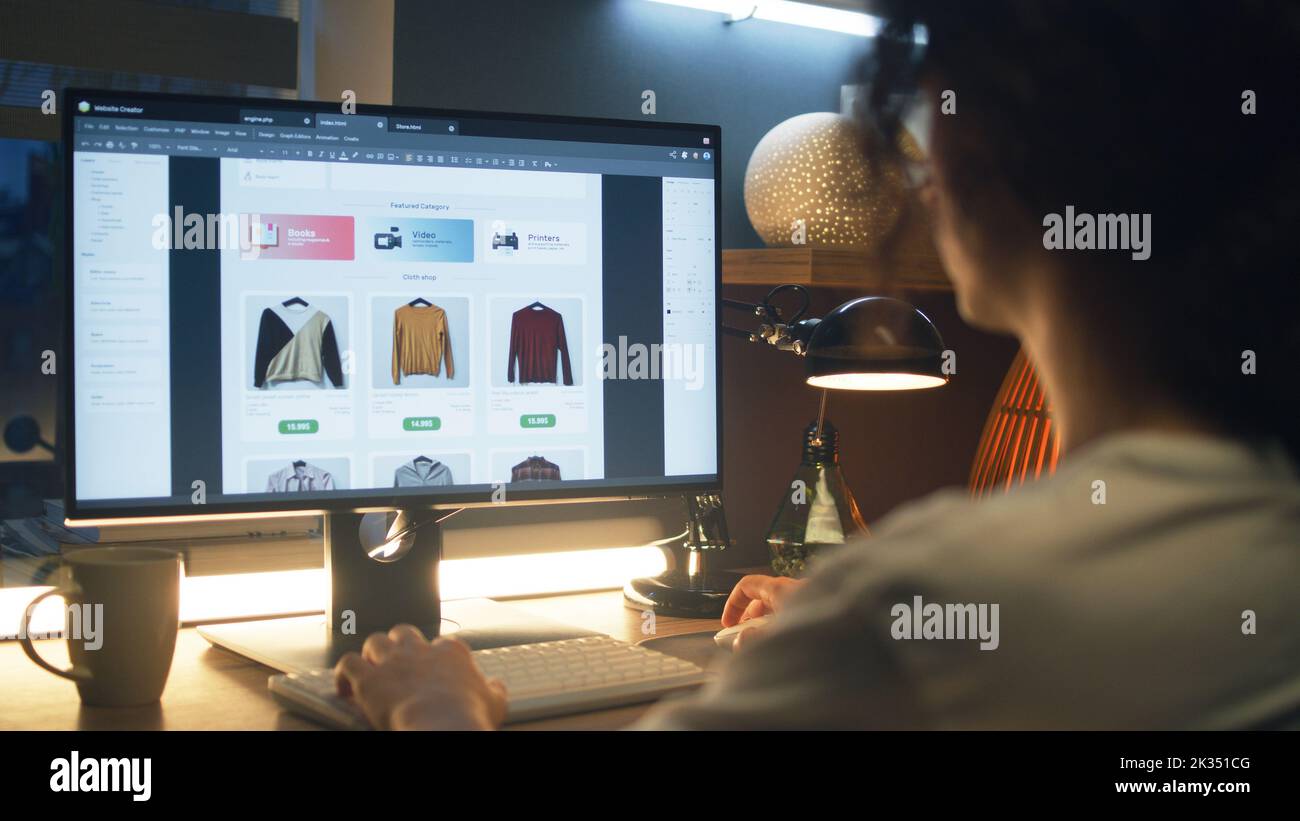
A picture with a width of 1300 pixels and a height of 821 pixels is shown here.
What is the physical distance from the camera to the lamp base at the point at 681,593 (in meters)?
1.20

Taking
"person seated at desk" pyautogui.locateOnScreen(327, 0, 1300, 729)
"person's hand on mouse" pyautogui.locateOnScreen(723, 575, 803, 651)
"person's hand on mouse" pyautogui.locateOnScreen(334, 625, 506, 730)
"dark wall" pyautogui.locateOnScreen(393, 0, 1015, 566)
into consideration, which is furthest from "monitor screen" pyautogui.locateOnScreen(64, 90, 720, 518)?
"person seated at desk" pyautogui.locateOnScreen(327, 0, 1300, 729)

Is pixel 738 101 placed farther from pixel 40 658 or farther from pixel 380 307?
pixel 40 658

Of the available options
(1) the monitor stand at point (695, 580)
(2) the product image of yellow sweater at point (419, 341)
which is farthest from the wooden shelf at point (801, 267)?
(2) the product image of yellow sweater at point (419, 341)

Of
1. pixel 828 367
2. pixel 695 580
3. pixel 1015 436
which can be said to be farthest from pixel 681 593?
pixel 1015 436

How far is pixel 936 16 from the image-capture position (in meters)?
0.55

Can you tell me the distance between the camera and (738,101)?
62.5 inches

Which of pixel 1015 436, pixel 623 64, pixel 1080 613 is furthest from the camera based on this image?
pixel 1015 436

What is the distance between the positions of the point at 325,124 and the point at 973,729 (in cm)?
77

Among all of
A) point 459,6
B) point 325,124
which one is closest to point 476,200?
point 325,124

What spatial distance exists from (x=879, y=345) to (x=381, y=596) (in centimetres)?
54

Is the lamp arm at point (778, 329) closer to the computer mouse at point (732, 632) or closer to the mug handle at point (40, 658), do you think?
the computer mouse at point (732, 632)

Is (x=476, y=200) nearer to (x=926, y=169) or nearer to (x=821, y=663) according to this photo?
(x=926, y=169)

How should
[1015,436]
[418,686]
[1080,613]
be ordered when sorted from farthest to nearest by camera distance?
[1015,436] → [418,686] → [1080,613]

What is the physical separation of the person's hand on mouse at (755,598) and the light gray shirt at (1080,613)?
1.99 feet
